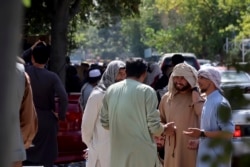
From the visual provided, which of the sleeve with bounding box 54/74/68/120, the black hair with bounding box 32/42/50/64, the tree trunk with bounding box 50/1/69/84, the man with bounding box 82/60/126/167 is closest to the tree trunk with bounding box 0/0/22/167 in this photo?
the man with bounding box 82/60/126/167

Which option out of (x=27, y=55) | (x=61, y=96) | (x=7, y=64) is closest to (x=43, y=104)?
(x=61, y=96)

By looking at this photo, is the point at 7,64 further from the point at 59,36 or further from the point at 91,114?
the point at 59,36

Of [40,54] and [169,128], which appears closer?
[169,128]

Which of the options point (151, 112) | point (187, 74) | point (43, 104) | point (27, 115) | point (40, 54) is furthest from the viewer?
point (43, 104)

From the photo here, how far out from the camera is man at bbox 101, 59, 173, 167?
246 inches

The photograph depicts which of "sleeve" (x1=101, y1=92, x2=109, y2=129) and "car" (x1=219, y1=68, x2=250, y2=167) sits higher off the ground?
"car" (x1=219, y1=68, x2=250, y2=167)

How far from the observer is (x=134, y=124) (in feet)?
20.5

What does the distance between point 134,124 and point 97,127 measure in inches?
49.2

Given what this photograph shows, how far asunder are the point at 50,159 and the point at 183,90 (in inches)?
88.3

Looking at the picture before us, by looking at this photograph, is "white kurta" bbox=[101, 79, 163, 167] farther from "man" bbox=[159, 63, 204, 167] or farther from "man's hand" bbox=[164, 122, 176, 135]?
"man" bbox=[159, 63, 204, 167]

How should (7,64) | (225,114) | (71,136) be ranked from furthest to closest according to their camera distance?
Answer: (71,136)
(225,114)
(7,64)

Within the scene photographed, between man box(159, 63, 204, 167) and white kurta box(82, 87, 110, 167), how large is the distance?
0.68m

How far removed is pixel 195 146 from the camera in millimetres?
6598

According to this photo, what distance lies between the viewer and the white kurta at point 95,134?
7.34 metres
